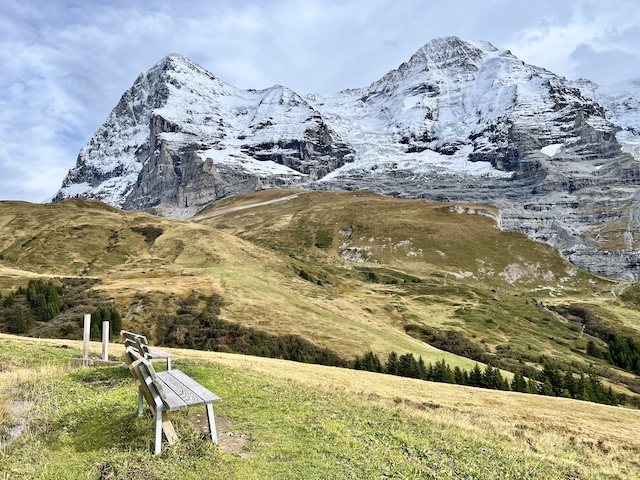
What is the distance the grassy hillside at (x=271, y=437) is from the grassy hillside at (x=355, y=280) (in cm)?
2961

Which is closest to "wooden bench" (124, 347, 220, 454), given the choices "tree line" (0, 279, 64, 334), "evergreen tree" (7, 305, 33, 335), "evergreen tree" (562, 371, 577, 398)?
"evergreen tree" (7, 305, 33, 335)

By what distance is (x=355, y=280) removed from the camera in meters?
109

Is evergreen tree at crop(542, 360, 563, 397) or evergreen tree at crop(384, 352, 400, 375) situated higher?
evergreen tree at crop(384, 352, 400, 375)

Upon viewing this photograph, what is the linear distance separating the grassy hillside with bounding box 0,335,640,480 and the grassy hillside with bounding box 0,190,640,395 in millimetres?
29614

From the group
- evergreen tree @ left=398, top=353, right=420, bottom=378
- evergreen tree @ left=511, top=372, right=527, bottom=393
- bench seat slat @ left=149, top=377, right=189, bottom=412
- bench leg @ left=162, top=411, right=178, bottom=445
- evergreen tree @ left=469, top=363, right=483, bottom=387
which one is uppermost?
bench seat slat @ left=149, top=377, right=189, bottom=412

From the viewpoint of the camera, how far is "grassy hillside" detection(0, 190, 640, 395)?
53.9 metres

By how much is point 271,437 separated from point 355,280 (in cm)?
10000

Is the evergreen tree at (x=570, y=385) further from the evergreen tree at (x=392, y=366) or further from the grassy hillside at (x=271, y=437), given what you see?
the grassy hillside at (x=271, y=437)

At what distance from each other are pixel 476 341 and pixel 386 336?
2238 centimetres

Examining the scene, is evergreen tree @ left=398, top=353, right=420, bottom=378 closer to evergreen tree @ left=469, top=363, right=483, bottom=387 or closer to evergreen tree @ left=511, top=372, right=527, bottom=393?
evergreen tree @ left=469, top=363, right=483, bottom=387

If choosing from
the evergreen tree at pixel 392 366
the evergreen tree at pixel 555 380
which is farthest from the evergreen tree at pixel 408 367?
the evergreen tree at pixel 555 380

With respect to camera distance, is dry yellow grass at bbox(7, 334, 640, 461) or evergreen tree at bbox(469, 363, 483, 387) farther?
evergreen tree at bbox(469, 363, 483, 387)

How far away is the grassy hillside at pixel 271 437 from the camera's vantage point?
7837mm

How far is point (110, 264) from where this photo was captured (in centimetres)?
7869
